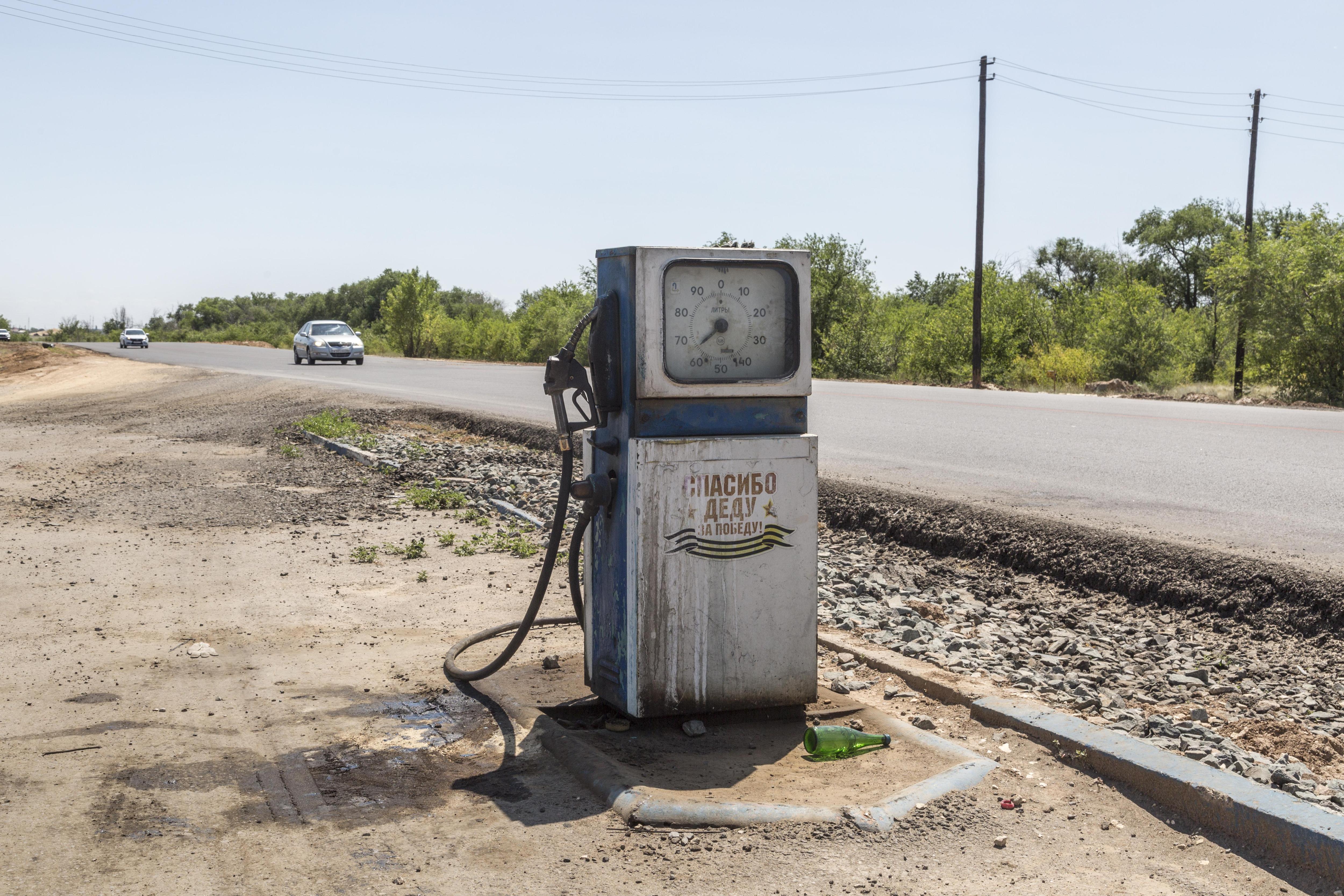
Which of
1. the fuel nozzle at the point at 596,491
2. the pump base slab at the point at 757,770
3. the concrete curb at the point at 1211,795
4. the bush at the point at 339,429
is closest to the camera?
the concrete curb at the point at 1211,795

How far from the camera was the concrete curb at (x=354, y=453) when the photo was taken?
10.1 metres

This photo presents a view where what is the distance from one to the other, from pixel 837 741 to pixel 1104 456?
7633 mm

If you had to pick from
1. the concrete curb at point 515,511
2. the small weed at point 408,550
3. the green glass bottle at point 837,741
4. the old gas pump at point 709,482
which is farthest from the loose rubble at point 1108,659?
the small weed at point 408,550

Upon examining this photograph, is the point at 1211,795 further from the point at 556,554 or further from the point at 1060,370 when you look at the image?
the point at 1060,370

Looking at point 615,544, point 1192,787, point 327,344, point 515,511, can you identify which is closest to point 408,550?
point 515,511

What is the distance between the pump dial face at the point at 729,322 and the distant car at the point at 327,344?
30209mm

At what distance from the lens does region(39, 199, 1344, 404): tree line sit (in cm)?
2195

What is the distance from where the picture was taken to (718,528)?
373 cm

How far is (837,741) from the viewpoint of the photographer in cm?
362

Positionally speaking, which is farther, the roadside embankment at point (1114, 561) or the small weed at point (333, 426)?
the small weed at point (333, 426)

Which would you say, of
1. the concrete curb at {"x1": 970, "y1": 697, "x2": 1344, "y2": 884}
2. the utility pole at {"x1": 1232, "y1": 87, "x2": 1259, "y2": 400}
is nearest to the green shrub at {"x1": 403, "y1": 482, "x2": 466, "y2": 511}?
the concrete curb at {"x1": 970, "y1": 697, "x2": 1344, "y2": 884}

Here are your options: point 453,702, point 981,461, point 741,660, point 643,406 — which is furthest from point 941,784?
point 981,461

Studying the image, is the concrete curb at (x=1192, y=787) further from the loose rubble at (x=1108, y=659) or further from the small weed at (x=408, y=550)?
the small weed at (x=408, y=550)

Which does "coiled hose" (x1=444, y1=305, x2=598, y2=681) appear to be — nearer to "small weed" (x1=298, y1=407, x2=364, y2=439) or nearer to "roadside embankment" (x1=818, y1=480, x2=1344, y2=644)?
"roadside embankment" (x1=818, y1=480, x2=1344, y2=644)
